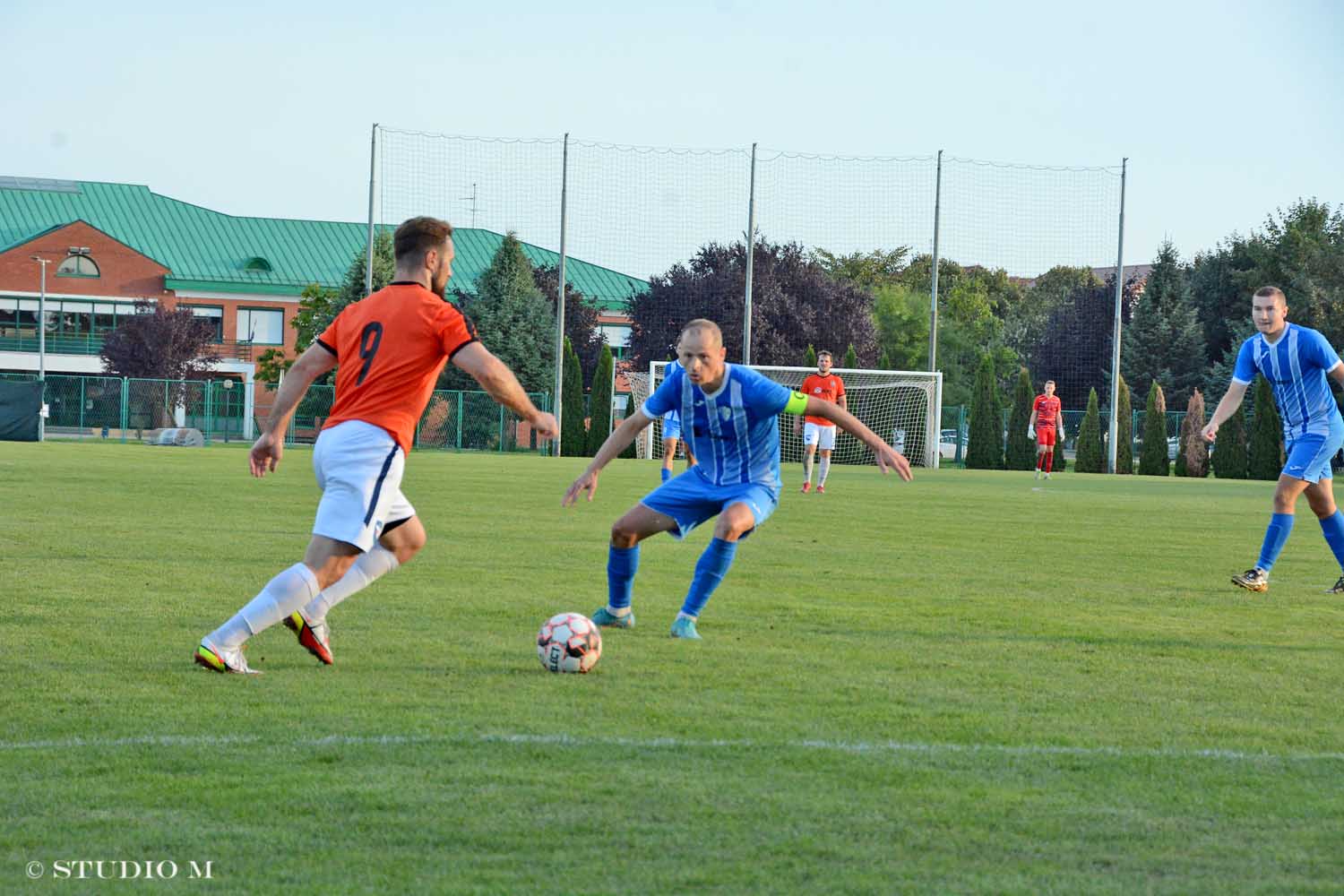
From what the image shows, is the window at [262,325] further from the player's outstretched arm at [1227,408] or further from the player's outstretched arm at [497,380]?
the player's outstretched arm at [497,380]

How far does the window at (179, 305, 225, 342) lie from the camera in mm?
67500

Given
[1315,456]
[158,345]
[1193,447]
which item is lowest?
[1193,447]

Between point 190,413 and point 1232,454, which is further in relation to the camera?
point 190,413

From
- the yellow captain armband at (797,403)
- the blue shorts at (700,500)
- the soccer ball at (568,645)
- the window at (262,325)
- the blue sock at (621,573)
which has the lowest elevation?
the soccer ball at (568,645)

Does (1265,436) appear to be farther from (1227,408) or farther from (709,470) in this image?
(709,470)

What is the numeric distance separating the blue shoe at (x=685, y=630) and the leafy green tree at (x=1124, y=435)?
37332 millimetres

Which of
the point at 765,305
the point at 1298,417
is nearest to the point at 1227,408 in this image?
the point at 1298,417

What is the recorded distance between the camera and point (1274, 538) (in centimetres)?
1056

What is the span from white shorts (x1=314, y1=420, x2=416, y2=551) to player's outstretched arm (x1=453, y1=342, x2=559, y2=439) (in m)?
0.46

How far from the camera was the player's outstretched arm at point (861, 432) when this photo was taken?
7.11 m

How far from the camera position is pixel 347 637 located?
286 inches

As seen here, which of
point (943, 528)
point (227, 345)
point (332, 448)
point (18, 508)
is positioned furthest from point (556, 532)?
point (227, 345)

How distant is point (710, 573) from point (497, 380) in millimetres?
2163

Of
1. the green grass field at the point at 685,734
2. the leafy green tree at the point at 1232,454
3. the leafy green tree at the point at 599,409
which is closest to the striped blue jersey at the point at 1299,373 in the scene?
the green grass field at the point at 685,734
